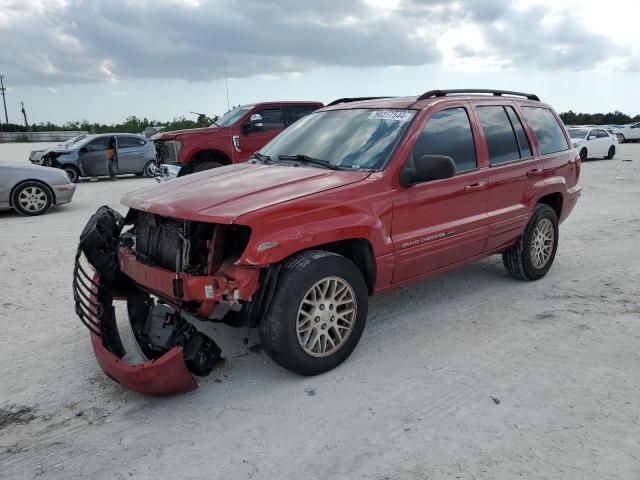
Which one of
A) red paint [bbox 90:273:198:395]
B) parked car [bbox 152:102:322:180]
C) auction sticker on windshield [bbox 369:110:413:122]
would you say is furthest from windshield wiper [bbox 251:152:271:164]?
parked car [bbox 152:102:322:180]

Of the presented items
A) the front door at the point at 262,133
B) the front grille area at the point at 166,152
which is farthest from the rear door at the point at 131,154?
the front door at the point at 262,133

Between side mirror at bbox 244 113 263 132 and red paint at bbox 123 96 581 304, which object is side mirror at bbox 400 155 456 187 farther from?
side mirror at bbox 244 113 263 132

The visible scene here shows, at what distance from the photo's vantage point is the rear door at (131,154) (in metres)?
16.1

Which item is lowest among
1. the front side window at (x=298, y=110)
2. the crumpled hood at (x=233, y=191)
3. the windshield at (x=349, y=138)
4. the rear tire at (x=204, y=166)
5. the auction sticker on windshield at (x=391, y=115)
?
the rear tire at (x=204, y=166)

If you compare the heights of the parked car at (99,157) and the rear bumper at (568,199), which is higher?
the parked car at (99,157)

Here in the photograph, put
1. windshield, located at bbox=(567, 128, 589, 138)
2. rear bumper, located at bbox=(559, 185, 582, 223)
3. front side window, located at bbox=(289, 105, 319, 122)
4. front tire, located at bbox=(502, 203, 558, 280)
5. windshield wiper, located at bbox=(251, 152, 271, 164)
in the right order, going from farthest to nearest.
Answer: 1. windshield, located at bbox=(567, 128, 589, 138)
2. front side window, located at bbox=(289, 105, 319, 122)
3. rear bumper, located at bbox=(559, 185, 582, 223)
4. front tire, located at bbox=(502, 203, 558, 280)
5. windshield wiper, located at bbox=(251, 152, 271, 164)

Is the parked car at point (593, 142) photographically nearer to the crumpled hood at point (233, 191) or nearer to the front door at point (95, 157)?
the front door at point (95, 157)

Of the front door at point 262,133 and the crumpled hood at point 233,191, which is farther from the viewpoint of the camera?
the front door at point 262,133

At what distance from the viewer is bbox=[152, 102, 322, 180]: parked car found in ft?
36.2

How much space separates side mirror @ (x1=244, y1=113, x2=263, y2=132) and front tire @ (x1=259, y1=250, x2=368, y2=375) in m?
8.13

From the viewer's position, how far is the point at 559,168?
558cm

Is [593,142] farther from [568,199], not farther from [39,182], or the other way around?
[39,182]

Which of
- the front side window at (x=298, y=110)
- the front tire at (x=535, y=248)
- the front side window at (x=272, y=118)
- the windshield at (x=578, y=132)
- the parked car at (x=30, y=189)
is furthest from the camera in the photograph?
the windshield at (x=578, y=132)

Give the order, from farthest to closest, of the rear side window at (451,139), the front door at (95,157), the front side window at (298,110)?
the front door at (95,157) → the front side window at (298,110) → the rear side window at (451,139)
